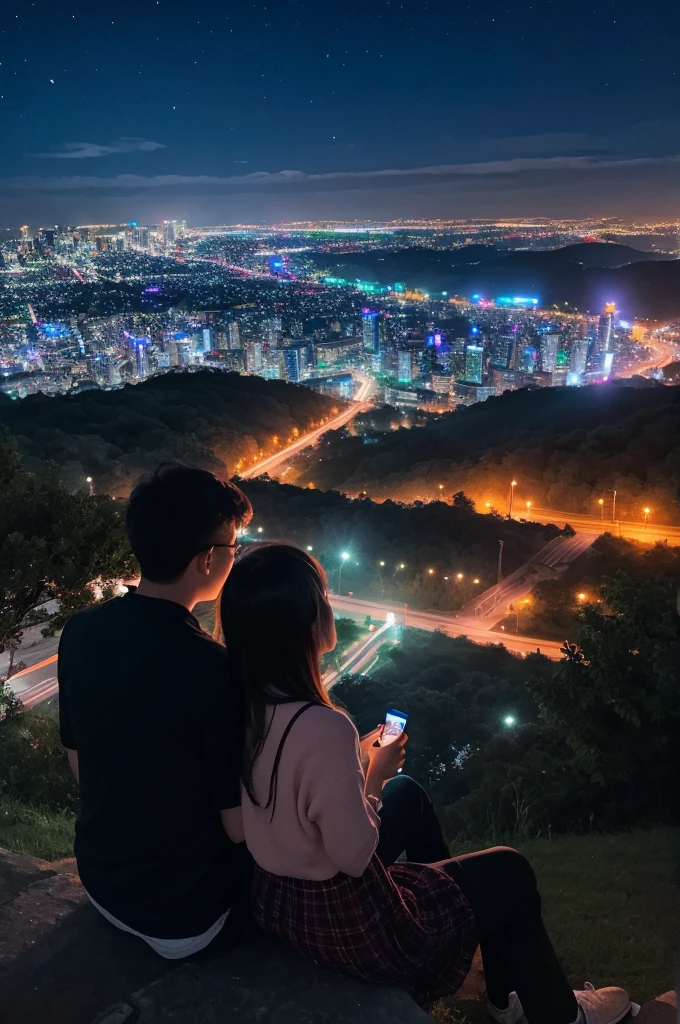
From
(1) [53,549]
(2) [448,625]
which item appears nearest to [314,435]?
(2) [448,625]

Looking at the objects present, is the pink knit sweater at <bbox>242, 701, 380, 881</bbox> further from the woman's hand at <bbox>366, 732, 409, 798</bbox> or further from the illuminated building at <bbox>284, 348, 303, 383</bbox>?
the illuminated building at <bbox>284, 348, 303, 383</bbox>

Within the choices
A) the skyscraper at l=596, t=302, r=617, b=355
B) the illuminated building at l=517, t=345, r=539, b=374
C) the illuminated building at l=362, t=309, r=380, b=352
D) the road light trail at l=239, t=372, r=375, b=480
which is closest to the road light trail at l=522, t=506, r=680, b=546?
the road light trail at l=239, t=372, r=375, b=480

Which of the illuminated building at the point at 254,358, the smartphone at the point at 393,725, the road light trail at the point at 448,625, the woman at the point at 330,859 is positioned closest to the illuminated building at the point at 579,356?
the illuminated building at the point at 254,358

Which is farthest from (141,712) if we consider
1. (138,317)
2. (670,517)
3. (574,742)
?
(138,317)

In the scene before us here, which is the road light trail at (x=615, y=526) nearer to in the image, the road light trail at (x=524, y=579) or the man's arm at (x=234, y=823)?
the road light trail at (x=524, y=579)

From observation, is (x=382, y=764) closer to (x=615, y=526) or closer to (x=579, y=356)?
(x=615, y=526)

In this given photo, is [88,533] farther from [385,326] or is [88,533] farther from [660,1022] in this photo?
[385,326]
